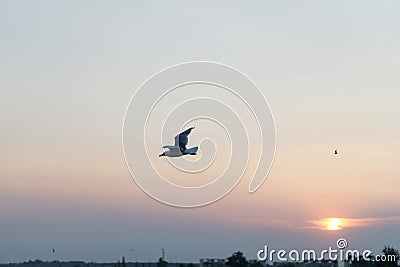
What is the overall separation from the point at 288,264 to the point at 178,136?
2717 cm

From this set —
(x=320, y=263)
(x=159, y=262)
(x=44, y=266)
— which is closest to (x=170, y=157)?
(x=320, y=263)

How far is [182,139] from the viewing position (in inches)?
2908

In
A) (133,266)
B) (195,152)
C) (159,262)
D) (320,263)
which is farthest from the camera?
(133,266)

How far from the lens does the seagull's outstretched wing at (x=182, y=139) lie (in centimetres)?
7369

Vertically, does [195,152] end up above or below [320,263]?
above

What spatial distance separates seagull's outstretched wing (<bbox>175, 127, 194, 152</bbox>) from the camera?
73.7 meters

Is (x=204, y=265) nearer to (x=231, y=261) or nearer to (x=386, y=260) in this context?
(x=231, y=261)

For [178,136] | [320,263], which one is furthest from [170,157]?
[320,263]

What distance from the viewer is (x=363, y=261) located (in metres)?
94.3

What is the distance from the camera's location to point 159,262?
122000mm

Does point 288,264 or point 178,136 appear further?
point 288,264

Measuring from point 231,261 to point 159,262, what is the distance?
23.2m

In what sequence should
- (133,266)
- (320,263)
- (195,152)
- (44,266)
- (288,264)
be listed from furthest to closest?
1. (44,266)
2. (133,266)
3. (288,264)
4. (320,263)
5. (195,152)

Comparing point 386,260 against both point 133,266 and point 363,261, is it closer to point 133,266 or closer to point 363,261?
point 363,261
